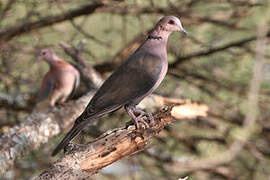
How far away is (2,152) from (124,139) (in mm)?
1162

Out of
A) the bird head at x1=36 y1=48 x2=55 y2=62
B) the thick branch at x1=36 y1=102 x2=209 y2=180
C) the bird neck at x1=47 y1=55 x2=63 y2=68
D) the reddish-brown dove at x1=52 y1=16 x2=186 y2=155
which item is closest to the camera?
the thick branch at x1=36 y1=102 x2=209 y2=180

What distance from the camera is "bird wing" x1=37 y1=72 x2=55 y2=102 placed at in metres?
4.81

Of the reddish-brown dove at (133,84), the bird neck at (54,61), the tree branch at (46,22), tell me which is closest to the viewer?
the reddish-brown dove at (133,84)

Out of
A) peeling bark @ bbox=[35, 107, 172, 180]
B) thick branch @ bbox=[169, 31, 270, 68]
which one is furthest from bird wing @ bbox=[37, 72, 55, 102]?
peeling bark @ bbox=[35, 107, 172, 180]

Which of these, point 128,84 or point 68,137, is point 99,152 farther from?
point 128,84

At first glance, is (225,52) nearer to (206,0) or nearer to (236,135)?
(206,0)

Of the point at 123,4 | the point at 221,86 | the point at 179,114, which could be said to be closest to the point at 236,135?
the point at 179,114

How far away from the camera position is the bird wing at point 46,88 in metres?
4.81

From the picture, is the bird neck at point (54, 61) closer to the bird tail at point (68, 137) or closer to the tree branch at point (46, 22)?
the tree branch at point (46, 22)

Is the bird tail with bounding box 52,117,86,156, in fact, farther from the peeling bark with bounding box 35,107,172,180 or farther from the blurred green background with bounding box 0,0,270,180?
the blurred green background with bounding box 0,0,270,180

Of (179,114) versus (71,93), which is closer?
(179,114)

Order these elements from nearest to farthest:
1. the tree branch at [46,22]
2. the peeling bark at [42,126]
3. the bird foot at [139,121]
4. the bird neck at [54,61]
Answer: the bird foot at [139,121] < the peeling bark at [42,126] < the tree branch at [46,22] < the bird neck at [54,61]

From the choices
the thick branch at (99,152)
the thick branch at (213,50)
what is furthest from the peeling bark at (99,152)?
the thick branch at (213,50)

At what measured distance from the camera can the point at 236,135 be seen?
3.52 metres
